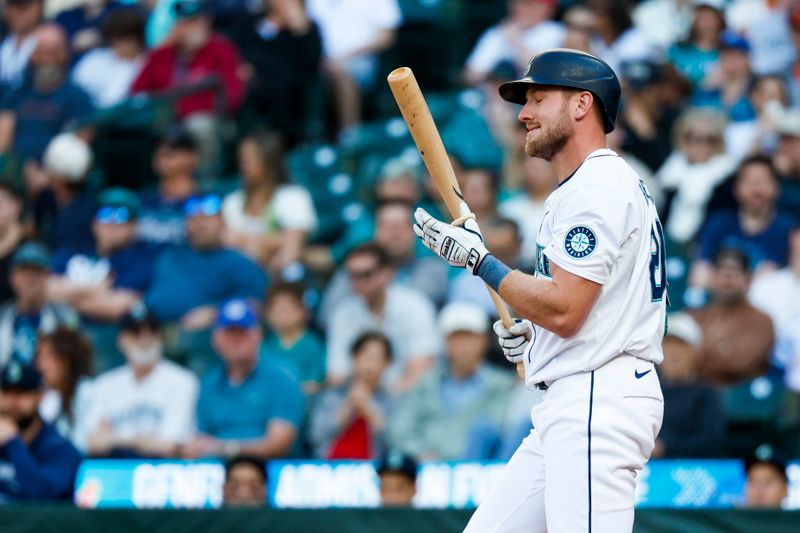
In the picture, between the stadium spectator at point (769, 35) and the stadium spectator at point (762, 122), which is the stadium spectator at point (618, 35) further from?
the stadium spectator at point (762, 122)


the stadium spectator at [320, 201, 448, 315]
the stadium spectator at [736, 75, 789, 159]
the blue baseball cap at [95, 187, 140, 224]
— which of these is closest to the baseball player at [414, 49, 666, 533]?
the stadium spectator at [320, 201, 448, 315]

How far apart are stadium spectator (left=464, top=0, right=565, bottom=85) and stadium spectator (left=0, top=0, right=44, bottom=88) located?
379cm

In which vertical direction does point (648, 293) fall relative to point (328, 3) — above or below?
above

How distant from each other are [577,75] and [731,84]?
18.8 feet

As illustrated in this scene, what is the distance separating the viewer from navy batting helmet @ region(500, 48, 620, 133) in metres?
3.69

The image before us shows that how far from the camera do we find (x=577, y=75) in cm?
369

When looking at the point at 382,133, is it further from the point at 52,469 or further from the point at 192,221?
the point at 52,469

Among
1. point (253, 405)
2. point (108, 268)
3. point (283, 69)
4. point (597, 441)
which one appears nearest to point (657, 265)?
point (597, 441)

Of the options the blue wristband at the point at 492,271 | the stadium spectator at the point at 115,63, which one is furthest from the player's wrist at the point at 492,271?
the stadium spectator at the point at 115,63

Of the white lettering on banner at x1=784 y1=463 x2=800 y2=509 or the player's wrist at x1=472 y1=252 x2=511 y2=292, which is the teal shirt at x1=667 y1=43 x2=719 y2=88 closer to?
the white lettering on banner at x1=784 y1=463 x2=800 y2=509

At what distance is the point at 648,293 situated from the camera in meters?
3.62

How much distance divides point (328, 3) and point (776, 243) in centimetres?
405

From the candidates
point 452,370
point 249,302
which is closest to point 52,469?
point 249,302

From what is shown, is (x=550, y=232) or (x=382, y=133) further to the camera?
(x=382, y=133)
